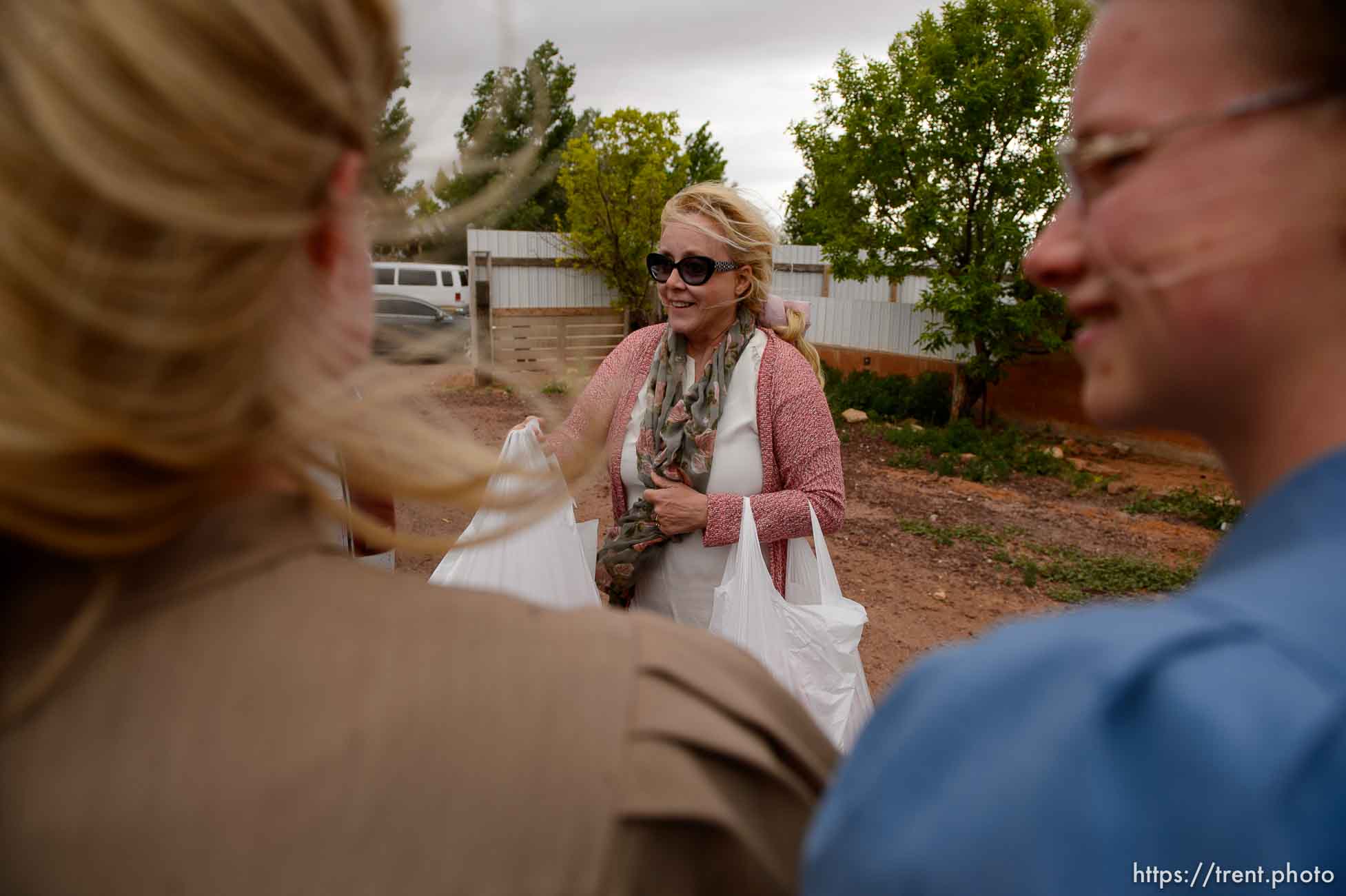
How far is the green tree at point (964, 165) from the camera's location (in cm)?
1064

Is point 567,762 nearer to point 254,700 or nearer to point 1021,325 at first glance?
point 254,700

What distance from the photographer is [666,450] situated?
115 inches

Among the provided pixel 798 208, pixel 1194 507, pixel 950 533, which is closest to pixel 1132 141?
pixel 950 533

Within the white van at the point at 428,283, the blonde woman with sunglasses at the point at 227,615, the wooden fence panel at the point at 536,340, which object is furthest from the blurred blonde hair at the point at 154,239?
the white van at the point at 428,283

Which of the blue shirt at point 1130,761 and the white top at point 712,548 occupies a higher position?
the blue shirt at point 1130,761

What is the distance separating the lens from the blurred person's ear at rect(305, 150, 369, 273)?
30.7 inches

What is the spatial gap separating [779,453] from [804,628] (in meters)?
0.55

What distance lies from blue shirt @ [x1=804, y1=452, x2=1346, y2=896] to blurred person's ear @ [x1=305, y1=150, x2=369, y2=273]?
616mm

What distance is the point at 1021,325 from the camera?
10625mm

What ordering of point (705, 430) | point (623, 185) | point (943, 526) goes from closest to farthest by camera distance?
point (705, 430) < point (943, 526) < point (623, 185)

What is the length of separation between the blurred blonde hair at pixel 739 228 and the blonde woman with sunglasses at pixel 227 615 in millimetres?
2454

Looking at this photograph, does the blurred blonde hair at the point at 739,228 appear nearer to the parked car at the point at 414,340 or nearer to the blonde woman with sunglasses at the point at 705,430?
the blonde woman with sunglasses at the point at 705,430

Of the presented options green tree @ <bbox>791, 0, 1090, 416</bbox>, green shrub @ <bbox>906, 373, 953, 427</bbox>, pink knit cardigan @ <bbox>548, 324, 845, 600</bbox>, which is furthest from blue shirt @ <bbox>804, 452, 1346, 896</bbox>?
green shrub @ <bbox>906, 373, 953, 427</bbox>

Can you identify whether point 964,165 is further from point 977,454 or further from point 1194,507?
point 1194,507
